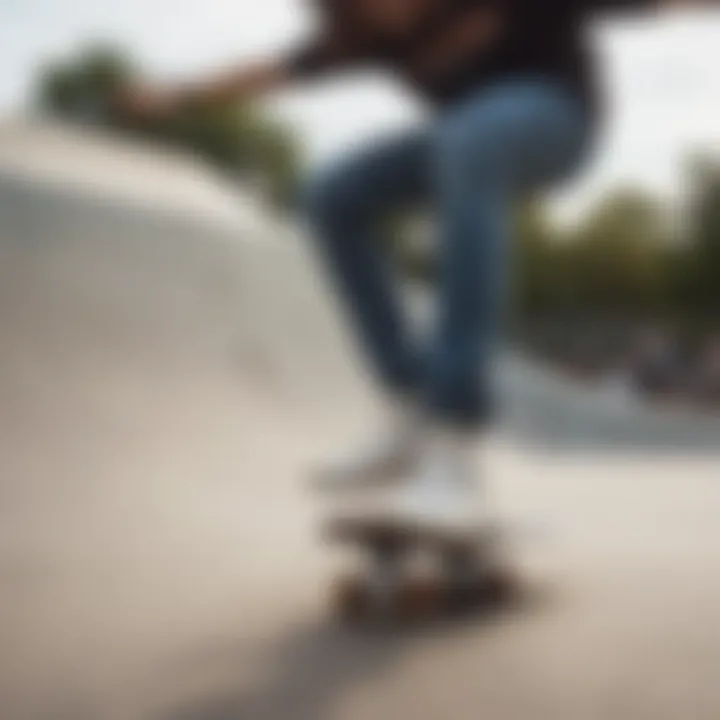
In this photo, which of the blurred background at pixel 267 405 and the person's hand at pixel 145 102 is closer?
the blurred background at pixel 267 405

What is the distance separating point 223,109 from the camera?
67 cm

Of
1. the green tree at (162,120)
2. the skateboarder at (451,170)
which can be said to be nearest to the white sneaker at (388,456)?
the skateboarder at (451,170)

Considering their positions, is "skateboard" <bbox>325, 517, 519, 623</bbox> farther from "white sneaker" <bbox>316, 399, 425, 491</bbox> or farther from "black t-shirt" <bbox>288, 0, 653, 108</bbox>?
"black t-shirt" <bbox>288, 0, 653, 108</bbox>

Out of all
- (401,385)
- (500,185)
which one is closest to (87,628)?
(401,385)

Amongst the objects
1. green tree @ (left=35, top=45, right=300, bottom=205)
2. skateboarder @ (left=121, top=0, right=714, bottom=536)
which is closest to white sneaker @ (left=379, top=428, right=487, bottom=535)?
skateboarder @ (left=121, top=0, right=714, bottom=536)

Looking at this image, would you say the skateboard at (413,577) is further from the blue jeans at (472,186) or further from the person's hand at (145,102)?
the person's hand at (145,102)

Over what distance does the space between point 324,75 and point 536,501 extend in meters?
0.28

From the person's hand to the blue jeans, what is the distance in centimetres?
12

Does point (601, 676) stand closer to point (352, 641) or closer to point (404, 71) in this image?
point (352, 641)

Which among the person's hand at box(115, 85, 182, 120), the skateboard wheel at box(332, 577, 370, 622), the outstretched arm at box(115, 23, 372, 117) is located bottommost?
the skateboard wheel at box(332, 577, 370, 622)

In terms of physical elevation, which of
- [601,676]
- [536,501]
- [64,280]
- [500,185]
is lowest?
[601,676]

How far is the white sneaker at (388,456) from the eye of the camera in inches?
24.6

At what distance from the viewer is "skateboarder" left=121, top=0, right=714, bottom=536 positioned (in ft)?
1.93

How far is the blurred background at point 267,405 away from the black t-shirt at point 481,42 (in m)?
0.02
